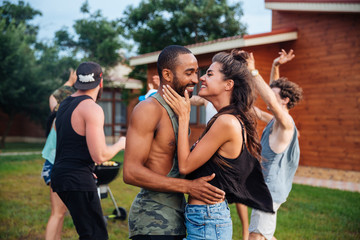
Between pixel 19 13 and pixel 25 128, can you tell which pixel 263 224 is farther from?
pixel 19 13

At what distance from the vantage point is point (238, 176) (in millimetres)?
2240

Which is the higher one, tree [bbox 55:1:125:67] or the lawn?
tree [bbox 55:1:125:67]

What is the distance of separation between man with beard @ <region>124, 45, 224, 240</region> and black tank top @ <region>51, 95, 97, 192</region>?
105 cm

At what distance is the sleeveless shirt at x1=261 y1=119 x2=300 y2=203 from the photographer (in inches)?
136

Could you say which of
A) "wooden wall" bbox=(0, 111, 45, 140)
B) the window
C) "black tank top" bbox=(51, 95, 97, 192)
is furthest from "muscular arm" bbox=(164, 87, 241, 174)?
"wooden wall" bbox=(0, 111, 45, 140)

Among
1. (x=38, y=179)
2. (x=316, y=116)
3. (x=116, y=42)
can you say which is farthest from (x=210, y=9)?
(x=38, y=179)

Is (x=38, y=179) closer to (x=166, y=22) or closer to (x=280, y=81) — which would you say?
(x=280, y=81)

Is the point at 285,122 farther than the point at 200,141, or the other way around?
the point at 285,122

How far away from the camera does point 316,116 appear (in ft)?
35.7

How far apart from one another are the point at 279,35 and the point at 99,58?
13.9 meters

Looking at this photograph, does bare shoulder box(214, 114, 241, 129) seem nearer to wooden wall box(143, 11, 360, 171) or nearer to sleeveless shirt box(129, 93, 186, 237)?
sleeveless shirt box(129, 93, 186, 237)

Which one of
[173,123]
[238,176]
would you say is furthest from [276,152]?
[173,123]

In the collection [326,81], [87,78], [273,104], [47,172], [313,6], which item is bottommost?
[47,172]

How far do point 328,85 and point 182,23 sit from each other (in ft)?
35.8
